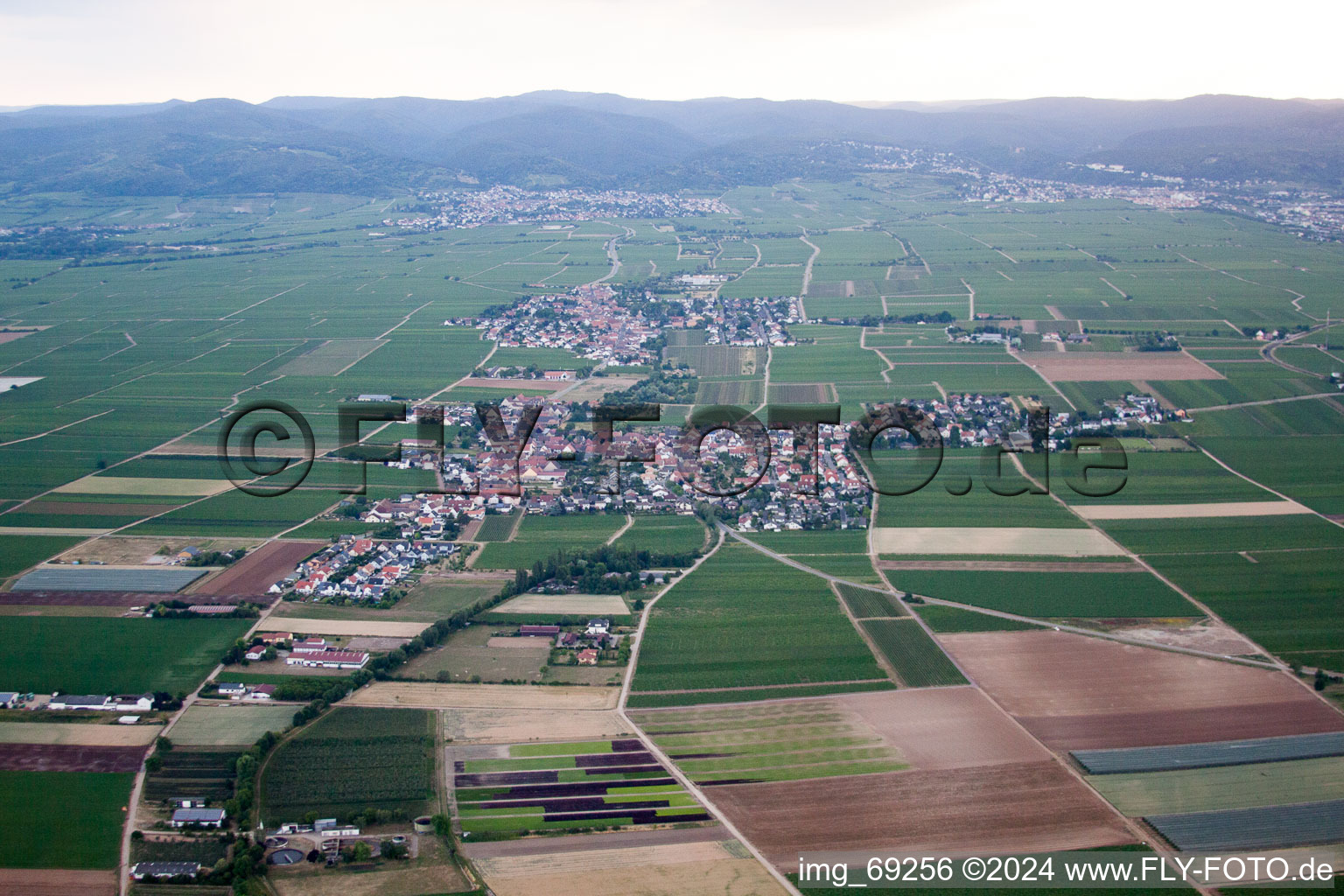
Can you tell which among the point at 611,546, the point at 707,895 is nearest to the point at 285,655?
the point at 611,546

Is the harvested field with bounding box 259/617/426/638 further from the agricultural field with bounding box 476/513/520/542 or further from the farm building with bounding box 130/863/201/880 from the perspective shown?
the farm building with bounding box 130/863/201/880

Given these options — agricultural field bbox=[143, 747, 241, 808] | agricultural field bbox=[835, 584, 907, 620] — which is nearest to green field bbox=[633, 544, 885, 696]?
agricultural field bbox=[835, 584, 907, 620]

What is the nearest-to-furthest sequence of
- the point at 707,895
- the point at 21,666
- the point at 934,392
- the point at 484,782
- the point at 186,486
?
the point at 707,895 → the point at 484,782 → the point at 21,666 → the point at 186,486 → the point at 934,392

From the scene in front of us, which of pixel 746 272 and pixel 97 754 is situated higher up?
pixel 746 272

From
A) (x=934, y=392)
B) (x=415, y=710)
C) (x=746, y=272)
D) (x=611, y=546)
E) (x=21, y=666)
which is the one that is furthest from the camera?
(x=746, y=272)

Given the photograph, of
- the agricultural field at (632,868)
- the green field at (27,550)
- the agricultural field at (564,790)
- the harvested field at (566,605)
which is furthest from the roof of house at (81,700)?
the agricultural field at (632,868)

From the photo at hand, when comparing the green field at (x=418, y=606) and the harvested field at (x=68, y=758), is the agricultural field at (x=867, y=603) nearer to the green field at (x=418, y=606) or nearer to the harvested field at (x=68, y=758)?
the green field at (x=418, y=606)

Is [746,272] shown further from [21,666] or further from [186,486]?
[21,666]

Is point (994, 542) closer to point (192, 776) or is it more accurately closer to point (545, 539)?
point (545, 539)
